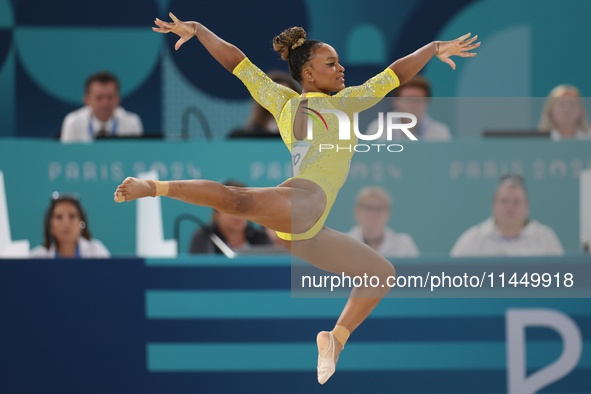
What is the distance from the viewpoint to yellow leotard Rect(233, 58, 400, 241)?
2.73m

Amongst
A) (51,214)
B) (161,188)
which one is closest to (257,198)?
(161,188)

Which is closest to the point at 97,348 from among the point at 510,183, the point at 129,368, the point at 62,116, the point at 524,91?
the point at 129,368

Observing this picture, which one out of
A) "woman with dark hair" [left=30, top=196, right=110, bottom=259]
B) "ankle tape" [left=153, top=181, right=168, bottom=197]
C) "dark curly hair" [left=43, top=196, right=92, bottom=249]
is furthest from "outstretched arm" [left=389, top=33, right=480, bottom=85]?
"dark curly hair" [left=43, top=196, right=92, bottom=249]

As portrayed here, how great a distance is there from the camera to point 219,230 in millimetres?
5746

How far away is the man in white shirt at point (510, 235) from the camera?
15.0ft

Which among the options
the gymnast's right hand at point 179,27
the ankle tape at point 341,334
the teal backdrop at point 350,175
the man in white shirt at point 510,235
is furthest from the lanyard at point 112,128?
the ankle tape at point 341,334

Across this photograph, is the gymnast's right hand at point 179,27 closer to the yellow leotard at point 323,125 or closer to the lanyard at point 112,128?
the yellow leotard at point 323,125

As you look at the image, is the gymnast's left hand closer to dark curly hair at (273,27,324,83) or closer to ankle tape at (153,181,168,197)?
dark curly hair at (273,27,324,83)

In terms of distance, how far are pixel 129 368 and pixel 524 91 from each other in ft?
23.9

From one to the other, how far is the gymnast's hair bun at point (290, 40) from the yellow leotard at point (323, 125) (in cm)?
14

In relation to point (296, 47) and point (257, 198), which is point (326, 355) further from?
point (296, 47)

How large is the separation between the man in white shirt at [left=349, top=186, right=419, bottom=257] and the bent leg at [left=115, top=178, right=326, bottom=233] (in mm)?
1048

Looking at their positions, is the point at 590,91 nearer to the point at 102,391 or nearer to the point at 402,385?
the point at 402,385

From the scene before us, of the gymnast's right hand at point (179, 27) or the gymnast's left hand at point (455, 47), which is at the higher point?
Result: the gymnast's right hand at point (179, 27)
